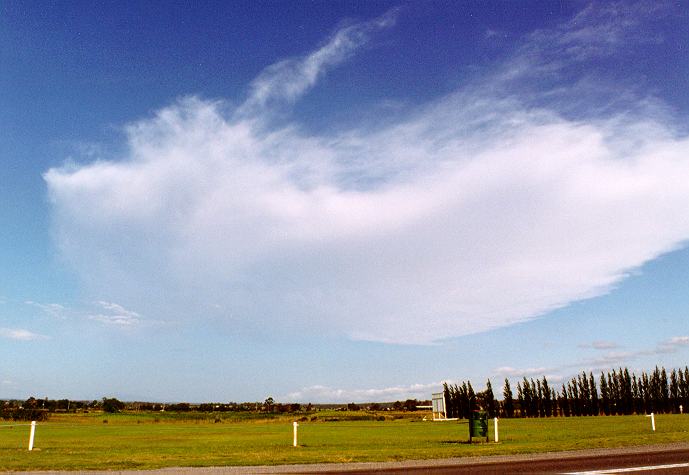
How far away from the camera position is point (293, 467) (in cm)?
1747

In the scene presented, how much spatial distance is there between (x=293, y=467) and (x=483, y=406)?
107494 mm

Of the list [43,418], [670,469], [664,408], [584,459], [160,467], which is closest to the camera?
[670,469]

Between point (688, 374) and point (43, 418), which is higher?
point (688, 374)

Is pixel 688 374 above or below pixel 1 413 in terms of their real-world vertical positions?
above

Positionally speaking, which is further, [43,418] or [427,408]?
[427,408]

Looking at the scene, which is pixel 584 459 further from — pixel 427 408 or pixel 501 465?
pixel 427 408

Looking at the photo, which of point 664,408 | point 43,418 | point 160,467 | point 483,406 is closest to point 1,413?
point 43,418

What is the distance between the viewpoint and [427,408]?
165m

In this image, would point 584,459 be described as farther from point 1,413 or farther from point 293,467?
point 1,413

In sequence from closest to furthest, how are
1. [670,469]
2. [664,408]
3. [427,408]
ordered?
[670,469], [664,408], [427,408]

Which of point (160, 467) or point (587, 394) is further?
point (587, 394)

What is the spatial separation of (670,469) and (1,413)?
375ft

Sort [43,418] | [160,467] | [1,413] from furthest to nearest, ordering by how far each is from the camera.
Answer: [1,413] → [43,418] → [160,467]

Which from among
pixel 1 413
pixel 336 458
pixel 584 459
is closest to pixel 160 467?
pixel 336 458
